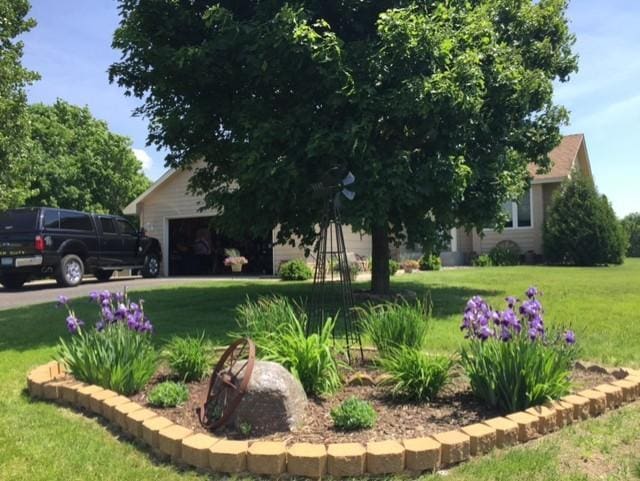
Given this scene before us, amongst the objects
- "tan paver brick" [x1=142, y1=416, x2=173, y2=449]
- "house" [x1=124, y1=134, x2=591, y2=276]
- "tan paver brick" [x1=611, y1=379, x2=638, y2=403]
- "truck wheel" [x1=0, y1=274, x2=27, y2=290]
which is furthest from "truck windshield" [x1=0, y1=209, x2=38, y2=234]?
"tan paver brick" [x1=611, y1=379, x2=638, y2=403]

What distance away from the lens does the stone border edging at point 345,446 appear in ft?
9.95

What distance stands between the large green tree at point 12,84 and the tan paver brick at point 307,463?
1118 centimetres

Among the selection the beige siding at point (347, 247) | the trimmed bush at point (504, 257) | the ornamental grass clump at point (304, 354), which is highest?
the beige siding at point (347, 247)

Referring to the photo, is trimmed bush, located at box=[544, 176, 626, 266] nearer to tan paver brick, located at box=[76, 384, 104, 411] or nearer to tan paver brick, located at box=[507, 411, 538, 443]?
tan paver brick, located at box=[507, 411, 538, 443]

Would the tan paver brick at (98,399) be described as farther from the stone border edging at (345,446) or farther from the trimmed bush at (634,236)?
the trimmed bush at (634,236)

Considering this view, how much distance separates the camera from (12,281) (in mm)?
14336

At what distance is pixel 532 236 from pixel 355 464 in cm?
2099

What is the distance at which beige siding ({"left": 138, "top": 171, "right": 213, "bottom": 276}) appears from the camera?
67.3 ft

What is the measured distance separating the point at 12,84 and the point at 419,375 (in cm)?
1132

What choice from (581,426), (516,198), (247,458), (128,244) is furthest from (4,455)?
(128,244)

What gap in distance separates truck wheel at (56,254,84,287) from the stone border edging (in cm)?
1058

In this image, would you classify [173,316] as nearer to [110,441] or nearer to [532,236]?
[110,441]

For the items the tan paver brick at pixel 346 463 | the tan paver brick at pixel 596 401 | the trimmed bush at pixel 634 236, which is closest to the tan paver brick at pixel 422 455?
the tan paver brick at pixel 346 463

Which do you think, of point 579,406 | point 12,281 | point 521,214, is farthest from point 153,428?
point 521,214
